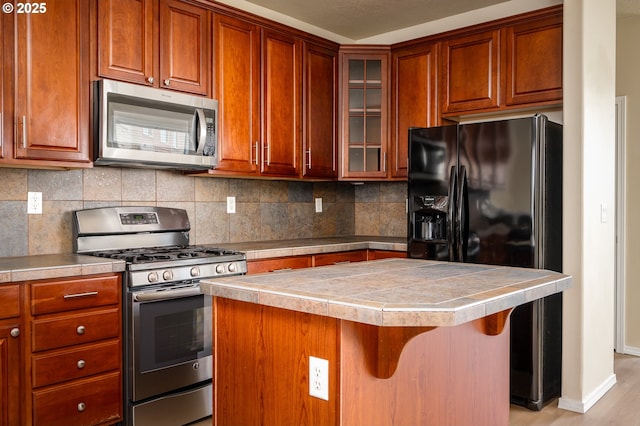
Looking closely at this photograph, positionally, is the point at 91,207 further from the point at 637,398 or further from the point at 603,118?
the point at 637,398

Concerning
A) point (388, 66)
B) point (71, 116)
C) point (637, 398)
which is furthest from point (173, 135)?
point (637, 398)

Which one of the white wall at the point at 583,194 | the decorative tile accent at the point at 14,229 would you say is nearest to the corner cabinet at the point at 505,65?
the white wall at the point at 583,194

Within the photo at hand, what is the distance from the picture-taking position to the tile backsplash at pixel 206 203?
2.86 m

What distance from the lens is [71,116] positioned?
8.94 feet

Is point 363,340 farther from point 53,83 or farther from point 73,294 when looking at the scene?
point 53,83

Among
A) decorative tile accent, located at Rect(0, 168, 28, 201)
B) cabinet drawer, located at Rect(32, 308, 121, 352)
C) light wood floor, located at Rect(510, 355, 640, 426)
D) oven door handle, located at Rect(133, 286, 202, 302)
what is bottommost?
light wood floor, located at Rect(510, 355, 640, 426)

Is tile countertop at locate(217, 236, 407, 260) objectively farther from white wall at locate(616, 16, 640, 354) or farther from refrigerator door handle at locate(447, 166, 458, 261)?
white wall at locate(616, 16, 640, 354)

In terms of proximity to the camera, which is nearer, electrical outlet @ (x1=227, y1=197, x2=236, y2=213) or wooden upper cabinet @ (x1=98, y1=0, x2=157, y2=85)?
wooden upper cabinet @ (x1=98, y1=0, x2=157, y2=85)

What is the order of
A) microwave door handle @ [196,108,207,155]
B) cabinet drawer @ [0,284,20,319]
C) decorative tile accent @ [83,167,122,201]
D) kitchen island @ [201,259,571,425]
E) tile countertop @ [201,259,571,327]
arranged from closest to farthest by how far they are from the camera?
tile countertop @ [201,259,571,327]
kitchen island @ [201,259,571,425]
cabinet drawer @ [0,284,20,319]
decorative tile accent @ [83,167,122,201]
microwave door handle @ [196,108,207,155]

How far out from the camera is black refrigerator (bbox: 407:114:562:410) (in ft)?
10.2

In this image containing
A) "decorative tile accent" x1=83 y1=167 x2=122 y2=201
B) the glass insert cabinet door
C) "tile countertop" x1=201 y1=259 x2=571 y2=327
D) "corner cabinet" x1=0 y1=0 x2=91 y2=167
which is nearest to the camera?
"tile countertop" x1=201 y1=259 x2=571 y2=327

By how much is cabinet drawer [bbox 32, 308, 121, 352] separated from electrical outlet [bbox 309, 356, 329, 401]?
140 centimetres

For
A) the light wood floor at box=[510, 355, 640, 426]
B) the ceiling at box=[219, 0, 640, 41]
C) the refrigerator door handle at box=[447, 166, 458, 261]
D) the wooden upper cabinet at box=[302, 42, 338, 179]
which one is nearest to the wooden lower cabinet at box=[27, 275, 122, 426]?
the wooden upper cabinet at box=[302, 42, 338, 179]

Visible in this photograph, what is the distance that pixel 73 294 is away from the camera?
96.5 inches
